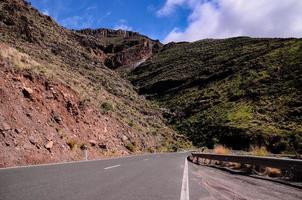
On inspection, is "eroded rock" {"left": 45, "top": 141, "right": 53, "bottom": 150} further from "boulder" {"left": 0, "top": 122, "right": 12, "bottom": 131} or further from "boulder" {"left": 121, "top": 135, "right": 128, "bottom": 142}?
"boulder" {"left": 121, "top": 135, "right": 128, "bottom": 142}

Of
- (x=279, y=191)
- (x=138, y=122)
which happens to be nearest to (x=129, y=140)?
(x=138, y=122)

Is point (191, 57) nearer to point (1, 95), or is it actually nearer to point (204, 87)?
point (204, 87)

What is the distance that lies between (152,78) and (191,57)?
14463 mm

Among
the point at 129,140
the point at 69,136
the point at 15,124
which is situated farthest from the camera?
the point at 129,140

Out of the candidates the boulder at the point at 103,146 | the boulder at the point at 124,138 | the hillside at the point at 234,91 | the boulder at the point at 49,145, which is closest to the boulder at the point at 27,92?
the boulder at the point at 49,145

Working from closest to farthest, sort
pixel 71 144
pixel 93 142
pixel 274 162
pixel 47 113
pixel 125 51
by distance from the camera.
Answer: pixel 274 162
pixel 71 144
pixel 47 113
pixel 93 142
pixel 125 51

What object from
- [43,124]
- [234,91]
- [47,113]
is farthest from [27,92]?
[234,91]

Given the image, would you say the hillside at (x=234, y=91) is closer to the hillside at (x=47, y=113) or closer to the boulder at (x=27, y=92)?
the hillside at (x=47, y=113)

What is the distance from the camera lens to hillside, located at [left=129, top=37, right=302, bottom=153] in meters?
59.2

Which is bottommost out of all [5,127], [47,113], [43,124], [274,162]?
[274,162]

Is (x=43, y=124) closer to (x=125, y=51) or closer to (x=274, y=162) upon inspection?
(x=274, y=162)

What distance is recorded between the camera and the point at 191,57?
11462 cm

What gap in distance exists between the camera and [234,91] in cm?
7781

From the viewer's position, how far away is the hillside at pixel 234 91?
5916 centimetres
